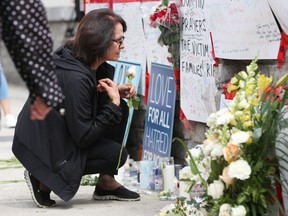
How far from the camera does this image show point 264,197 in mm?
4855

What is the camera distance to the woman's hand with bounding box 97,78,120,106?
6340mm

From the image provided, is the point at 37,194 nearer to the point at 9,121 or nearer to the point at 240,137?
the point at 240,137

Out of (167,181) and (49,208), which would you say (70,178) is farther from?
(167,181)

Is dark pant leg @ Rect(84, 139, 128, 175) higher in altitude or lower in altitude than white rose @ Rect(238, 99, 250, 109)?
lower

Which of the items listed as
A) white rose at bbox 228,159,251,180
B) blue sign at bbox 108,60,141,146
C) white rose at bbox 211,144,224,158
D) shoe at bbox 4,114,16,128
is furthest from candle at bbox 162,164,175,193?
shoe at bbox 4,114,16,128

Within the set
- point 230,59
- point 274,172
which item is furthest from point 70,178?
point 274,172

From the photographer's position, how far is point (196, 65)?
7.03 metres

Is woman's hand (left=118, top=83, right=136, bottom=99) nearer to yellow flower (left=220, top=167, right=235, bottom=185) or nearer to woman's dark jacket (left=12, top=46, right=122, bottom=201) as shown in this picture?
woman's dark jacket (left=12, top=46, right=122, bottom=201)

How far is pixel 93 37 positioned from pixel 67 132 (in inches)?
24.8

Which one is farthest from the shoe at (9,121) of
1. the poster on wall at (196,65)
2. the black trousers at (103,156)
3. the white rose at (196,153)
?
the white rose at (196,153)

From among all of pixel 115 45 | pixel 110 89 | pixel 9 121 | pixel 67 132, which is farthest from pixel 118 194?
pixel 9 121

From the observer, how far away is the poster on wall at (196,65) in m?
6.84

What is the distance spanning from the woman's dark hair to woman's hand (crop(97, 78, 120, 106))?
0.15 metres

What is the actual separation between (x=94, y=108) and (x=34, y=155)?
0.49 meters
